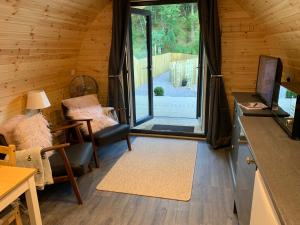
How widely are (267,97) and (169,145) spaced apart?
1.65 m

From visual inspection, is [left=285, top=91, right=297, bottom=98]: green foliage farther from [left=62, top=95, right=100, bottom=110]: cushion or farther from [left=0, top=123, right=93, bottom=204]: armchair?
[left=62, top=95, right=100, bottom=110]: cushion

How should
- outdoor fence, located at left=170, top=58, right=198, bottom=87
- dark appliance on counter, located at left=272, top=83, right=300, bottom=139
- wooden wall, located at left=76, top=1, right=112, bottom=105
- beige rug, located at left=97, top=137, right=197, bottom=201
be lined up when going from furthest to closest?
outdoor fence, located at left=170, top=58, right=198, bottom=87
wooden wall, located at left=76, top=1, right=112, bottom=105
beige rug, located at left=97, top=137, right=197, bottom=201
dark appliance on counter, located at left=272, top=83, right=300, bottom=139

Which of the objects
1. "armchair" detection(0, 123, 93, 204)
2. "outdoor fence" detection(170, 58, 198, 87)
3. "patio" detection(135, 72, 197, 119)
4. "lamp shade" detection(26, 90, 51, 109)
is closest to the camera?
"armchair" detection(0, 123, 93, 204)

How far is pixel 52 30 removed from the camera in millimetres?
3002

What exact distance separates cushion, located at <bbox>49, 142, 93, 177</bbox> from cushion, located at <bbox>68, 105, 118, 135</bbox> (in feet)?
1.67

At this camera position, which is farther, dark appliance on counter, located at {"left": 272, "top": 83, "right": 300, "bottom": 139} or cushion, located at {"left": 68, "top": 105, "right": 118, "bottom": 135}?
cushion, located at {"left": 68, "top": 105, "right": 118, "bottom": 135}

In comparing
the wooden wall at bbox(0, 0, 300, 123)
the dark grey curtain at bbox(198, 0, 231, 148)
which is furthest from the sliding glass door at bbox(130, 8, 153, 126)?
the dark grey curtain at bbox(198, 0, 231, 148)

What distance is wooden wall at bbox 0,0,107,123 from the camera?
2436 millimetres

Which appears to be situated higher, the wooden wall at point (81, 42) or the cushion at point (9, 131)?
the wooden wall at point (81, 42)

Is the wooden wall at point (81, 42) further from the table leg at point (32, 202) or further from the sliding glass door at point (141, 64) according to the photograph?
the table leg at point (32, 202)

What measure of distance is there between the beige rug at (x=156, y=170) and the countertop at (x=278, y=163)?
1070 millimetres

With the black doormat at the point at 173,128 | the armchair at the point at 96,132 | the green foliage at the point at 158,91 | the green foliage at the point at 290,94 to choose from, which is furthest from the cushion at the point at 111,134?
the green foliage at the point at 158,91

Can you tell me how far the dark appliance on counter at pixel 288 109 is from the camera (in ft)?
5.07

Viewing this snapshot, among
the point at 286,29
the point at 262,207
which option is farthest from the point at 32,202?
the point at 286,29
